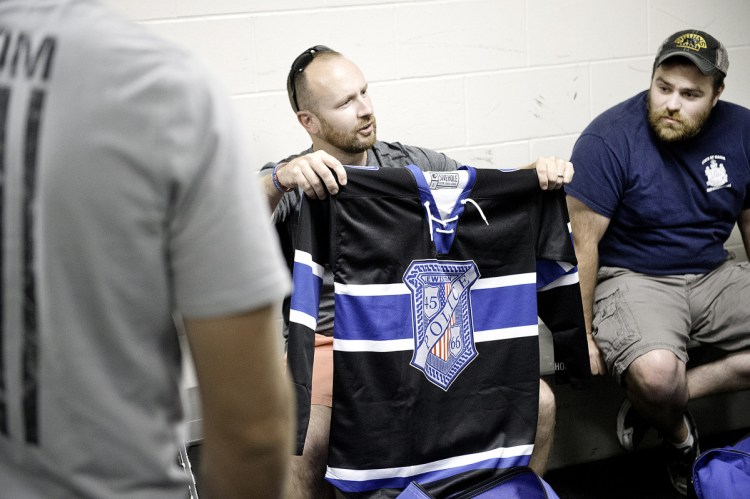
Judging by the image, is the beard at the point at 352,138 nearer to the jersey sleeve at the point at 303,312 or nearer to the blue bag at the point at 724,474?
the jersey sleeve at the point at 303,312

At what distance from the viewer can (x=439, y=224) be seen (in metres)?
1.79

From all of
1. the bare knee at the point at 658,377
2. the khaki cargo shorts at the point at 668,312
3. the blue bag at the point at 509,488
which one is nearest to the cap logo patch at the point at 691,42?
the khaki cargo shorts at the point at 668,312

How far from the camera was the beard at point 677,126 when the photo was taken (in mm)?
2363

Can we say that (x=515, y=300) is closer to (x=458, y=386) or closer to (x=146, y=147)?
(x=458, y=386)

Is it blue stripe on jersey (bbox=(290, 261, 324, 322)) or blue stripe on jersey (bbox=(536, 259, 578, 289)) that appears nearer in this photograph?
blue stripe on jersey (bbox=(290, 261, 324, 322))

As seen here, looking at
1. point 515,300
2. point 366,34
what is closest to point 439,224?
point 515,300

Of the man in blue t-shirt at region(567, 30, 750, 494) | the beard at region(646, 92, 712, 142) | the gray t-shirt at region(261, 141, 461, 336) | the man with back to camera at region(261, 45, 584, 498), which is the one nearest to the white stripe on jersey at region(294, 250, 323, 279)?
the man with back to camera at region(261, 45, 584, 498)

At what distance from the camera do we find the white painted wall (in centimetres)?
235

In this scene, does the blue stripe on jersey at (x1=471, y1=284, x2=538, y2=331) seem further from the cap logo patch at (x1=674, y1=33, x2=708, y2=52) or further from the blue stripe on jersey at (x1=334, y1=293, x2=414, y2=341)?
the cap logo patch at (x1=674, y1=33, x2=708, y2=52)

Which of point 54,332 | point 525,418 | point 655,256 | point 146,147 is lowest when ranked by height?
point 525,418

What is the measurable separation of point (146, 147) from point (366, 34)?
6.58 ft

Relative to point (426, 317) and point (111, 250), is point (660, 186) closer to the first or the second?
point (426, 317)

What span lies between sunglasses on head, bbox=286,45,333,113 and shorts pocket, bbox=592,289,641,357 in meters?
1.07

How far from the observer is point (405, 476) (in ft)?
5.86
